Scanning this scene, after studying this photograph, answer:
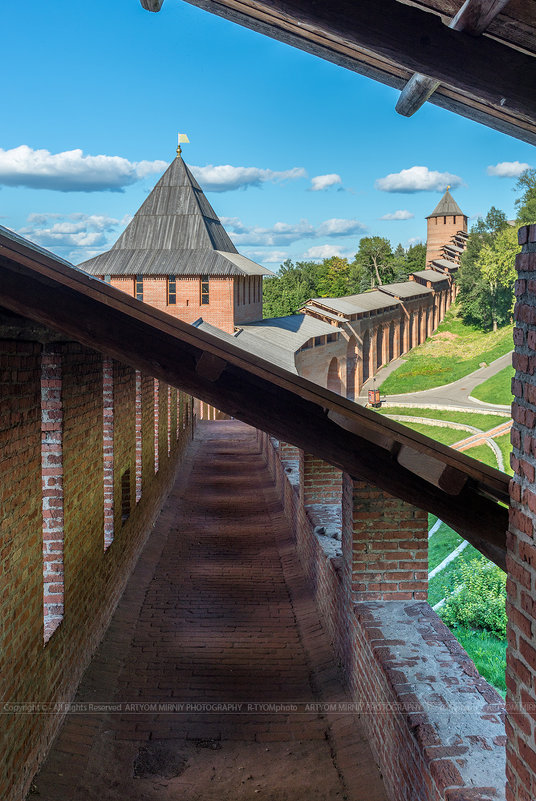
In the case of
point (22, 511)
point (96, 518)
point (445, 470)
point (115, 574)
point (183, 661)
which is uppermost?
point (445, 470)

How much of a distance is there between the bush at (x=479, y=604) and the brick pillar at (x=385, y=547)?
5331 mm

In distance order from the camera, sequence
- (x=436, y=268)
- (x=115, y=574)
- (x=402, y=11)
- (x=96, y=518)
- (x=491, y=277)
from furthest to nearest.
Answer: (x=436, y=268) → (x=491, y=277) → (x=115, y=574) → (x=96, y=518) → (x=402, y=11)

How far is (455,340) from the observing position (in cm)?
6212

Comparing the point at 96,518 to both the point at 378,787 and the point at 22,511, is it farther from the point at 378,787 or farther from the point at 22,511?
the point at 378,787

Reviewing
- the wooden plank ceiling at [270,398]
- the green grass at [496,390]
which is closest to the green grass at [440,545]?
the wooden plank ceiling at [270,398]

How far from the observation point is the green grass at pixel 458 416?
31.7 meters

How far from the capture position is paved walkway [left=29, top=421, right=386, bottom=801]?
15.4ft

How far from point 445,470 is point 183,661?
4.07m

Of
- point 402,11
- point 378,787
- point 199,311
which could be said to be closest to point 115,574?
point 378,787

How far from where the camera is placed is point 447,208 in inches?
3137

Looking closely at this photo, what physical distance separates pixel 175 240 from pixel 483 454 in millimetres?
20378

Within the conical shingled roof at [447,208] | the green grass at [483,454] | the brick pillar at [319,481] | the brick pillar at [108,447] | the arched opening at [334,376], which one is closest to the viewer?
the brick pillar at [108,447]

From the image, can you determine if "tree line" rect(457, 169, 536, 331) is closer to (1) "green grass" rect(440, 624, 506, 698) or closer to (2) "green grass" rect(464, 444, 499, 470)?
(2) "green grass" rect(464, 444, 499, 470)

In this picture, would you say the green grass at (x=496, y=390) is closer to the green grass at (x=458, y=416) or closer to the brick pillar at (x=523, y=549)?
the green grass at (x=458, y=416)
